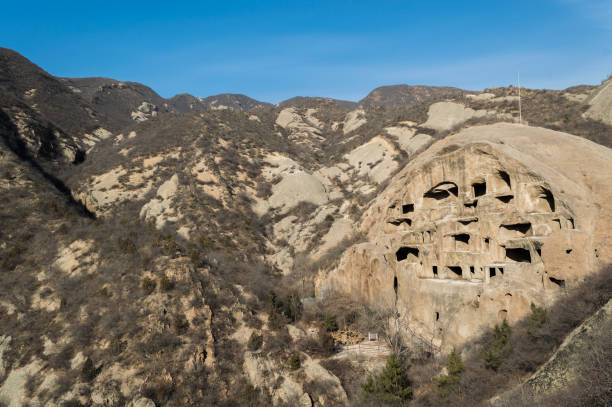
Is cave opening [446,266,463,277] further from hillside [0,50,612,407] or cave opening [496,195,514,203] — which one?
cave opening [496,195,514,203]

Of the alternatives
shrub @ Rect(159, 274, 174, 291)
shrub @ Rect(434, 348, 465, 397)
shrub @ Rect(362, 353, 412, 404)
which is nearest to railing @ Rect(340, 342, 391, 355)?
shrub @ Rect(362, 353, 412, 404)

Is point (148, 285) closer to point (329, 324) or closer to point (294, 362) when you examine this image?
point (294, 362)

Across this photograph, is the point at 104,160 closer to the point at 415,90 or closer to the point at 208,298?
the point at 208,298

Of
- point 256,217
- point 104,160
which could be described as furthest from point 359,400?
point 104,160

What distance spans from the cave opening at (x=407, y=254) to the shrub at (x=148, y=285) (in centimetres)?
1891

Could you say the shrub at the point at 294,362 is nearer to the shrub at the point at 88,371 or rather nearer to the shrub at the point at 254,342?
the shrub at the point at 254,342

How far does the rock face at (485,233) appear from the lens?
61.6 feet

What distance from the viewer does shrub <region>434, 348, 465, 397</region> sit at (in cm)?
1650

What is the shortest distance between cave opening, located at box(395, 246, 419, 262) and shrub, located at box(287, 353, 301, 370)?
39.4ft

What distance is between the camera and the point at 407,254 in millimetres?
29328

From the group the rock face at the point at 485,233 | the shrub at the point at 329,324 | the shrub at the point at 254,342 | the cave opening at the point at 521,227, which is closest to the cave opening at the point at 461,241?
the rock face at the point at 485,233

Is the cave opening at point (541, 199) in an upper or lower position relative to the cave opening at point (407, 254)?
upper

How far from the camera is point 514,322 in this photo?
63.6 ft

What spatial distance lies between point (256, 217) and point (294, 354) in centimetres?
2874
